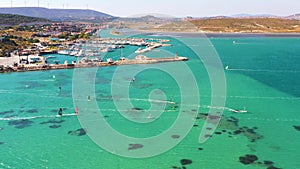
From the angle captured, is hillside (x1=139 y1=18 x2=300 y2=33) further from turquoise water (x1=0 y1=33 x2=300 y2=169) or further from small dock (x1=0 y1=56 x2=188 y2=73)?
turquoise water (x1=0 y1=33 x2=300 y2=169)

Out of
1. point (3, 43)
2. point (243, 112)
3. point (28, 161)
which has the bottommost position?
point (28, 161)

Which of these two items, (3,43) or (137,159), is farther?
(3,43)

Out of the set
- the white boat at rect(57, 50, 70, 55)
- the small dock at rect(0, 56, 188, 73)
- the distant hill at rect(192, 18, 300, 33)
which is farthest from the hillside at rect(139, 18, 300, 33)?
the small dock at rect(0, 56, 188, 73)

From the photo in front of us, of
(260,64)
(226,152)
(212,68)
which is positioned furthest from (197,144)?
(260,64)

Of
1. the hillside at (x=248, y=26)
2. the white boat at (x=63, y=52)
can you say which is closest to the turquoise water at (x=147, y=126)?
the white boat at (x=63, y=52)

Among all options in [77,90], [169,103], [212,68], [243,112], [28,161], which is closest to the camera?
[28,161]

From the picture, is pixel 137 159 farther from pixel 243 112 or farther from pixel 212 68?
pixel 212 68

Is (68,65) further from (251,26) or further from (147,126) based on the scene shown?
(251,26)

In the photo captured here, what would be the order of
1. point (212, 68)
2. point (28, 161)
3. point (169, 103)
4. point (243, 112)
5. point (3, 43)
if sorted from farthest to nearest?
point (3, 43) < point (212, 68) < point (169, 103) < point (243, 112) < point (28, 161)
